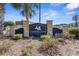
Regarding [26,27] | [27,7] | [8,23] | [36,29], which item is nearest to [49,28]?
[36,29]

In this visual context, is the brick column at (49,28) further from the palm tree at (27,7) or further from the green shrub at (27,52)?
the green shrub at (27,52)

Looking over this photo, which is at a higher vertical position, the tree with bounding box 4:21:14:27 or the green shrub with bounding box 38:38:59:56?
the tree with bounding box 4:21:14:27

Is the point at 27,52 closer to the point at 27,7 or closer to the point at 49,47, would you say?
the point at 49,47

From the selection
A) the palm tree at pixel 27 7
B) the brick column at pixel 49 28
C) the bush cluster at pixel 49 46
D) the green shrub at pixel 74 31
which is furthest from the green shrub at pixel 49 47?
the palm tree at pixel 27 7

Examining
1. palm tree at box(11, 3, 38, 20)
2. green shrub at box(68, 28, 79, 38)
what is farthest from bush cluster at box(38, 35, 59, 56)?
palm tree at box(11, 3, 38, 20)

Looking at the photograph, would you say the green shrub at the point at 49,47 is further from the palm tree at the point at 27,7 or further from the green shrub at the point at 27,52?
the palm tree at the point at 27,7

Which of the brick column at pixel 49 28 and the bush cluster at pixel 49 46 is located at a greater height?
the brick column at pixel 49 28

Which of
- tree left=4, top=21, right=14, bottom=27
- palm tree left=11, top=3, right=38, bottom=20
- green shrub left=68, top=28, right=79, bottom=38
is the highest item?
palm tree left=11, top=3, right=38, bottom=20

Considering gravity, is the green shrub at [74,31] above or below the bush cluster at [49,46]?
above

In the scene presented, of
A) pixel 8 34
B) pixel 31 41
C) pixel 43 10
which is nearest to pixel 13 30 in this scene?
pixel 8 34

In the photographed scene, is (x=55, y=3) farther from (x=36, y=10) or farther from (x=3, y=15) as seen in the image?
(x=3, y=15)

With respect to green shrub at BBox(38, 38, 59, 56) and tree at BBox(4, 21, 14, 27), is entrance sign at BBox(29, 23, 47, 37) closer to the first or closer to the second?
green shrub at BBox(38, 38, 59, 56)

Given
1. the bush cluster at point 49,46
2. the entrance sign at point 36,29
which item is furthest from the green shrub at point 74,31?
the entrance sign at point 36,29

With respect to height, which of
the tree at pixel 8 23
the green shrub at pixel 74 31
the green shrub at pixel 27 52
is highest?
the tree at pixel 8 23
